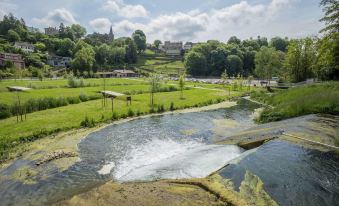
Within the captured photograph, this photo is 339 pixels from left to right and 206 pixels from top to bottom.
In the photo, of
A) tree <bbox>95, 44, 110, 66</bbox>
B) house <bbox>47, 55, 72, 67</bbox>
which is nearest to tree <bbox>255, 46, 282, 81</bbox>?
tree <bbox>95, 44, 110, 66</bbox>

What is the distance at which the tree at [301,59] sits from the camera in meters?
71.6

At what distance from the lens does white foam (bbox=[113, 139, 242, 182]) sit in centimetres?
1686

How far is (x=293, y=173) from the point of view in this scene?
15.7 metres

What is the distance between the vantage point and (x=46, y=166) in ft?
64.7

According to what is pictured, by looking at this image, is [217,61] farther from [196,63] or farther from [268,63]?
[268,63]

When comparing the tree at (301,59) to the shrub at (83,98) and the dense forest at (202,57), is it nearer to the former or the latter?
the dense forest at (202,57)

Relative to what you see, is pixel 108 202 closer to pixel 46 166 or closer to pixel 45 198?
pixel 45 198

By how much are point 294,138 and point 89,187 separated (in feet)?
57.2

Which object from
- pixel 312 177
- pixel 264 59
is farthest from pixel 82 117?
pixel 264 59

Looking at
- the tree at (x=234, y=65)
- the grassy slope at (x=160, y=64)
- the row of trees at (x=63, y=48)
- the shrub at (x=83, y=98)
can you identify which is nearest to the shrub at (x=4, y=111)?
the shrub at (x=83, y=98)

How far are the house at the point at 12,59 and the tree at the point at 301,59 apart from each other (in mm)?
106099

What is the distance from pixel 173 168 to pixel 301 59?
2735 inches

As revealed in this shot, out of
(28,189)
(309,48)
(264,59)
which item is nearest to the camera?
(28,189)

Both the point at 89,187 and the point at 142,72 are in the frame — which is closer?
the point at 89,187
